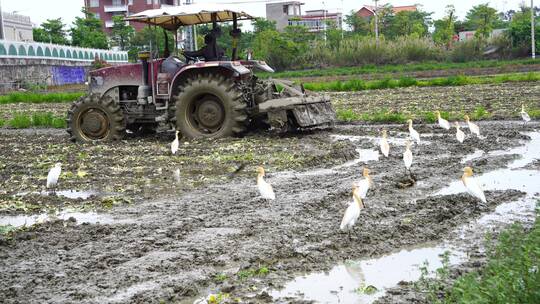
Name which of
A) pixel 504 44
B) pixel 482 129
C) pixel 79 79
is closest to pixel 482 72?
pixel 504 44

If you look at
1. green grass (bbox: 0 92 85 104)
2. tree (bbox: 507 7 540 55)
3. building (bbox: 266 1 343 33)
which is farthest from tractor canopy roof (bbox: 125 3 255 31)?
building (bbox: 266 1 343 33)

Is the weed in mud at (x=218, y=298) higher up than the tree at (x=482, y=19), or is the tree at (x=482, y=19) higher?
the tree at (x=482, y=19)

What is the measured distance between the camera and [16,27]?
66.7m

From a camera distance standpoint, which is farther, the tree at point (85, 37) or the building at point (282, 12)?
the building at point (282, 12)

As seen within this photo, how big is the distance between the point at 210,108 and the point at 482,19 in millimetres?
56421

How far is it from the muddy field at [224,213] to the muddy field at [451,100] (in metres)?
4.02

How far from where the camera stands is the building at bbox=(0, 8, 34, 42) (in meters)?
64.9

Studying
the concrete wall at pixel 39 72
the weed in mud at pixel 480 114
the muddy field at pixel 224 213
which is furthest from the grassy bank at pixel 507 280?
the concrete wall at pixel 39 72

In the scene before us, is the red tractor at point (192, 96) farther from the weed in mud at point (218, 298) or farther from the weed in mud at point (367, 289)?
the weed in mud at point (218, 298)

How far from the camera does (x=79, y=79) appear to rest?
62094 millimetres

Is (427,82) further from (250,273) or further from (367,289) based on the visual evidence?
(367,289)

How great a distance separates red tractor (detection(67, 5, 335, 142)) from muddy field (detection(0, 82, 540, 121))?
4.31 metres

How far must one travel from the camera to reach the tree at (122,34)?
76.1 m

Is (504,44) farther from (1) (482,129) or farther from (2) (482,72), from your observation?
(1) (482,129)
